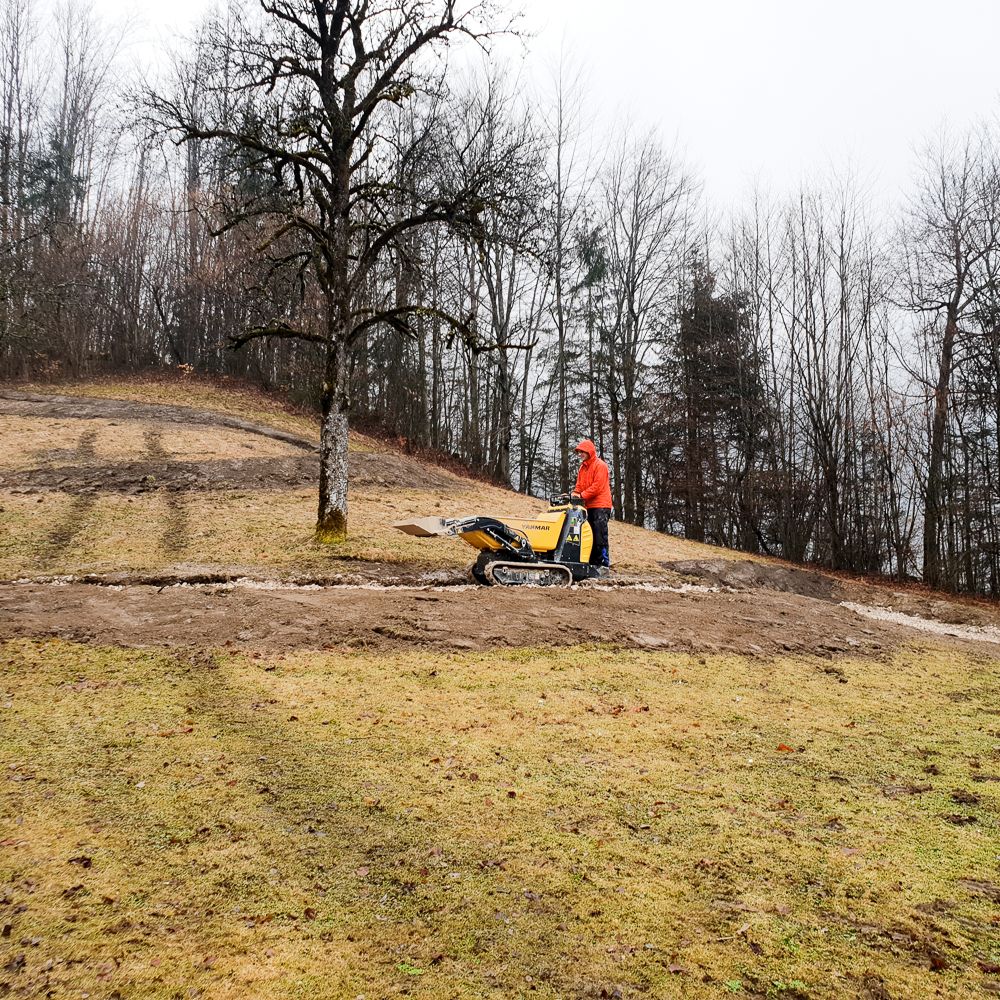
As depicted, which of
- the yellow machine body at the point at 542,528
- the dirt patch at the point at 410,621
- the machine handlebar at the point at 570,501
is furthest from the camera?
the machine handlebar at the point at 570,501

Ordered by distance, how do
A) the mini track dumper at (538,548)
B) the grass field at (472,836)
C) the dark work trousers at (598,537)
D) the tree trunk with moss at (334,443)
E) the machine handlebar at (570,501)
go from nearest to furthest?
the grass field at (472,836)
the mini track dumper at (538,548)
the machine handlebar at (570,501)
the dark work trousers at (598,537)
the tree trunk with moss at (334,443)

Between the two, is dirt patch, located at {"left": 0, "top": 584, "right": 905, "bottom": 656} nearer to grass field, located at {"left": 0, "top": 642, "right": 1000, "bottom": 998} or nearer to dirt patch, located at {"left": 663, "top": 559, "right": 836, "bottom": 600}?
grass field, located at {"left": 0, "top": 642, "right": 1000, "bottom": 998}

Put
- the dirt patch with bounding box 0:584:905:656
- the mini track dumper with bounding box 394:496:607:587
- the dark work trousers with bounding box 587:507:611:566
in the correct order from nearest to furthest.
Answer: the dirt patch with bounding box 0:584:905:656 < the mini track dumper with bounding box 394:496:607:587 < the dark work trousers with bounding box 587:507:611:566

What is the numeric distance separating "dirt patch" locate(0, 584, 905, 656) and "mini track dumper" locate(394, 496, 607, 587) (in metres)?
0.68

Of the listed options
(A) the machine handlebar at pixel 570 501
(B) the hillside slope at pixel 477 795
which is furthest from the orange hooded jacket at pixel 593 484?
(B) the hillside slope at pixel 477 795

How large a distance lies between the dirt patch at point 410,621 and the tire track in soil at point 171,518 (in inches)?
112

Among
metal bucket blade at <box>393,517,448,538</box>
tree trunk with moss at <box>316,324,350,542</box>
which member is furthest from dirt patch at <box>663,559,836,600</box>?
tree trunk with moss at <box>316,324,350,542</box>

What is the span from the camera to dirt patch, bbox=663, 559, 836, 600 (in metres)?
14.1

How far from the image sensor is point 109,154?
100ft

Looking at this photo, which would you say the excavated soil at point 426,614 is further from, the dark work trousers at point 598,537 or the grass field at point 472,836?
the grass field at point 472,836

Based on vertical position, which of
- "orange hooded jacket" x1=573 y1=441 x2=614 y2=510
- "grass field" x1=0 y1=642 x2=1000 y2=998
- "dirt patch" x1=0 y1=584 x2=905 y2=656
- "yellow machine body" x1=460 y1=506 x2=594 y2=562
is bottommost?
"grass field" x1=0 y1=642 x2=1000 y2=998

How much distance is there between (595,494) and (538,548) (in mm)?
1326

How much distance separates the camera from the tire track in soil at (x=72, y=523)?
10.8m

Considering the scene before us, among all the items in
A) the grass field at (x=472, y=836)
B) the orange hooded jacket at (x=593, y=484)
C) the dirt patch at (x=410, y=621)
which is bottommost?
the grass field at (x=472, y=836)
